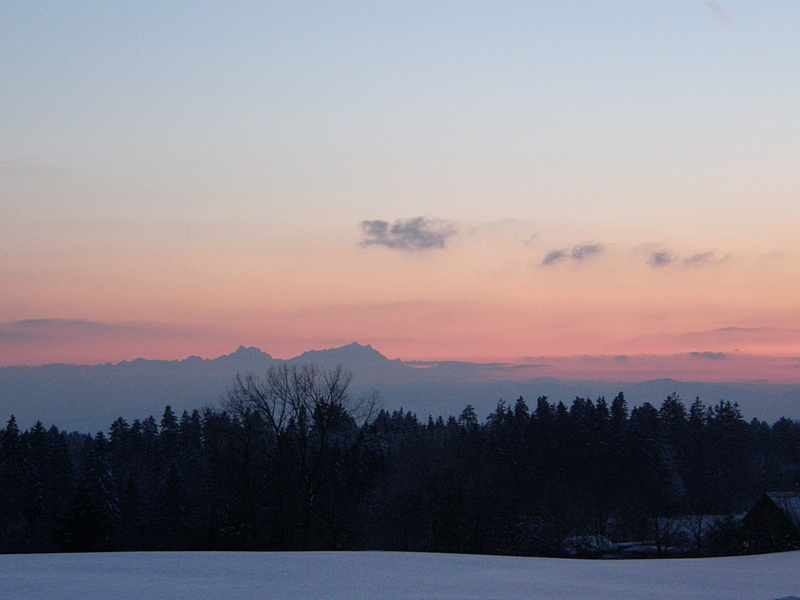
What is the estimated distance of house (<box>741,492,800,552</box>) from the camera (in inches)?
1136

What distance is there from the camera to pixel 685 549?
37906mm

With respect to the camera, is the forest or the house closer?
the house

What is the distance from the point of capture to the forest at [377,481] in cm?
3272

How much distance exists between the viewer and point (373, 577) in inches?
394

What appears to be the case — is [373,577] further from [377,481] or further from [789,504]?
[377,481]

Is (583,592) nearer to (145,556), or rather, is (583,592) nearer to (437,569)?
(437,569)

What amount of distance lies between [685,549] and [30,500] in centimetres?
4391

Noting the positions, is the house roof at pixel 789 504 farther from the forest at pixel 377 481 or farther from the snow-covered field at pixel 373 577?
the snow-covered field at pixel 373 577

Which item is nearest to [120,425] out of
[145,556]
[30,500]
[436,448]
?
[30,500]

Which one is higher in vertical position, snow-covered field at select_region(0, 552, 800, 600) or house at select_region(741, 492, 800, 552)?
snow-covered field at select_region(0, 552, 800, 600)

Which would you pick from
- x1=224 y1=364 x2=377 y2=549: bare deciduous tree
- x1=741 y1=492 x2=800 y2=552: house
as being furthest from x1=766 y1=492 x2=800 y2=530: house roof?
x1=224 y1=364 x2=377 y2=549: bare deciduous tree

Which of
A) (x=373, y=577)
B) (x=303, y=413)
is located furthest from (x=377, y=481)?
(x=373, y=577)

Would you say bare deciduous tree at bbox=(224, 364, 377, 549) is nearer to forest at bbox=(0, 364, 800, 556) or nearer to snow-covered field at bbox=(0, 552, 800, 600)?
forest at bbox=(0, 364, 800, 556)

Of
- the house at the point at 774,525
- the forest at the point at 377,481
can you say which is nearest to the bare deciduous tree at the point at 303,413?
the forest at the point at 377,481
